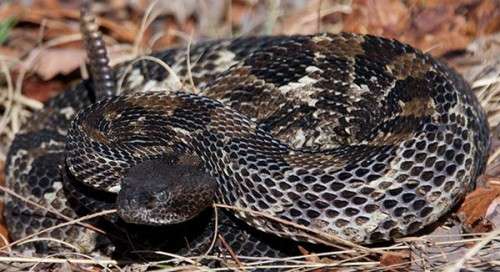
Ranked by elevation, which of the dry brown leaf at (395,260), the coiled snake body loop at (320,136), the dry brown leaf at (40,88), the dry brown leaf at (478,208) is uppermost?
the dry brown leaf at (40,88)

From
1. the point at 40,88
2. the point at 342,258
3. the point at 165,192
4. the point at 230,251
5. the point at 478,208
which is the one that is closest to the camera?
the point at 165,192

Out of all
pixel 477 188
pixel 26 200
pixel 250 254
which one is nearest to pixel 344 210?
pixel 250 254

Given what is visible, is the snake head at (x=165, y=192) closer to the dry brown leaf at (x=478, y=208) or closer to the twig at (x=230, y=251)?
the twig at (x=230, y=251)

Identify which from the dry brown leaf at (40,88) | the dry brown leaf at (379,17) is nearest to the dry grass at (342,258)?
the dry brown leaf at (379,17)

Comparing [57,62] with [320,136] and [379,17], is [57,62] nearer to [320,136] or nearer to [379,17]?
[379,17]

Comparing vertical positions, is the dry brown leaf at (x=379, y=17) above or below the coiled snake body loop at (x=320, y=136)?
above

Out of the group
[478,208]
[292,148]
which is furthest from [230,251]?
[478,208]

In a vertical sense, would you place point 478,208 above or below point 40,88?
below
